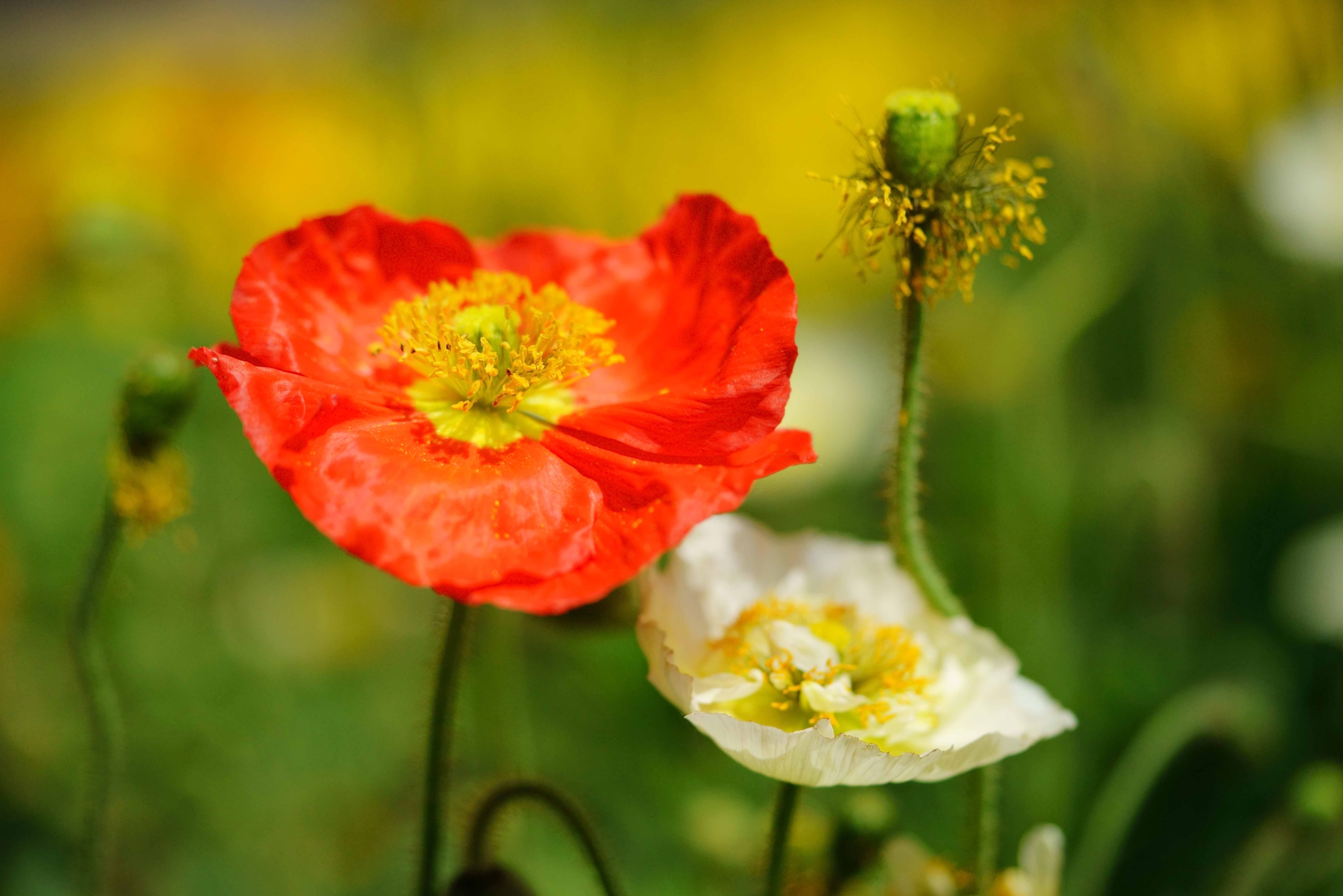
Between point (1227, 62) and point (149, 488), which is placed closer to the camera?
point (149, 488)

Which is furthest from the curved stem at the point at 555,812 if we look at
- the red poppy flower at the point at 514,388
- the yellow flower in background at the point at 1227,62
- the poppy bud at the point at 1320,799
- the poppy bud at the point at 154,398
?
the yellow flower in background at the point at 1227,62

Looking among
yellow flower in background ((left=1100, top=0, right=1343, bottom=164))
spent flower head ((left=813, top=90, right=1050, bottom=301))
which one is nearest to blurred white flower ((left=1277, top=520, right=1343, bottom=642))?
yellow flower in background ((left=1100, top=0, right=1343, bottom=164))

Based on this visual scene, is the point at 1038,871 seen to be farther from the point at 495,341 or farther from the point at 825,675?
the point at 495,341

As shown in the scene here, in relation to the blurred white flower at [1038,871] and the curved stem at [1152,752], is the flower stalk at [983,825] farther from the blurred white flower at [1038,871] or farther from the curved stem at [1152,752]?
the curved stem at [1152,752]

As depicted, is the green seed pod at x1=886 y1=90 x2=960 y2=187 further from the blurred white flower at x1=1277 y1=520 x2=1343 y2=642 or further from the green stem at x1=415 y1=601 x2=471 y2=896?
→ the blurred white flower at x1=1277 y1=520 x2=1343 y2=642

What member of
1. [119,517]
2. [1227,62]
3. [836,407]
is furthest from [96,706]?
[1227,62]

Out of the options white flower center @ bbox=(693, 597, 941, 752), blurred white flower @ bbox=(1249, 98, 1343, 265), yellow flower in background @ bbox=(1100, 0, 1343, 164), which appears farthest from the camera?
blurred white flower @ bbox=(1249, 98, 1343, 265)
